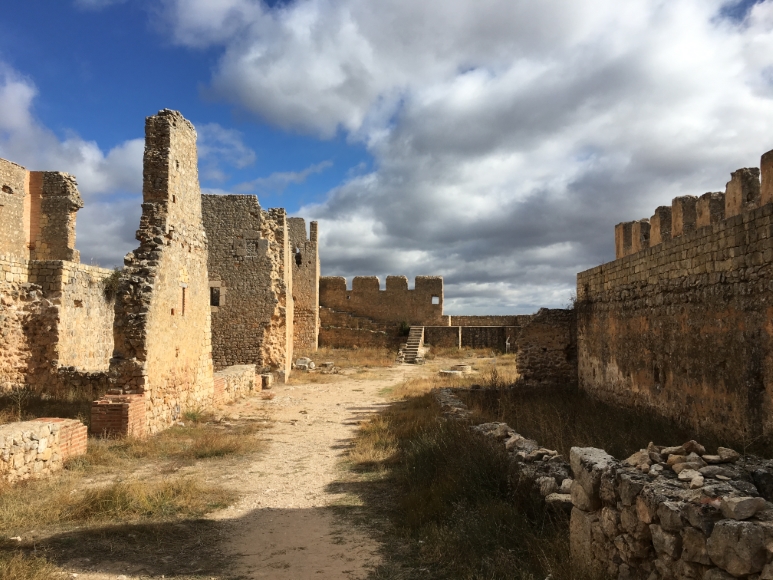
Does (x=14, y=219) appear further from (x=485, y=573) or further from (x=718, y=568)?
(x=718, y=568)

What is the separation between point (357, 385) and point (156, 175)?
32.9 feet

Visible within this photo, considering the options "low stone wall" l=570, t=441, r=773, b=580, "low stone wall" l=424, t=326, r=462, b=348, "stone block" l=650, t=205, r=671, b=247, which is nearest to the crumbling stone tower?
"low stone wall" l=570, t=441, r=773, b=580

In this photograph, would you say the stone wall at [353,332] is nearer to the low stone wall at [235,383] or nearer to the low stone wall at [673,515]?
the low stone wall at [235,383]

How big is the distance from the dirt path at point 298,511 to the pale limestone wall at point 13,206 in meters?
12.9

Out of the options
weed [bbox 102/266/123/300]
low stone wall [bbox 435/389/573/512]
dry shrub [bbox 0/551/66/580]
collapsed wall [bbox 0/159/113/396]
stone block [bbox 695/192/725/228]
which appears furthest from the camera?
weed [bbox 102/266/123/300]

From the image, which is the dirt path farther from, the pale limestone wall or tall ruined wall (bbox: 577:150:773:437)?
the pale limestone wall

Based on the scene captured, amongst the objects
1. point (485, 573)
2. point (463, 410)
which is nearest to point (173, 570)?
point (485, 573)

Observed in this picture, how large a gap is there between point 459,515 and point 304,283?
81.1ft

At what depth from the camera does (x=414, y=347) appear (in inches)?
1109

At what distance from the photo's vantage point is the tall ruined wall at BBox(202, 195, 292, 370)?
18.9 m

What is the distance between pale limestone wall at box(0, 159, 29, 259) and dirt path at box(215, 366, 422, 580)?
12935 mm

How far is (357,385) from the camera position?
18859 mm

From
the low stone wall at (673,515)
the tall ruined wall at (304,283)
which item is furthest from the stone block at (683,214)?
the tall ruined wall at (304,283)

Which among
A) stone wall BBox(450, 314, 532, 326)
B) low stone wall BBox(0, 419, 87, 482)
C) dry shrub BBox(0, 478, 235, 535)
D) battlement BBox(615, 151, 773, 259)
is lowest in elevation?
dry shrub BBox(0, 478, 235, 535)
